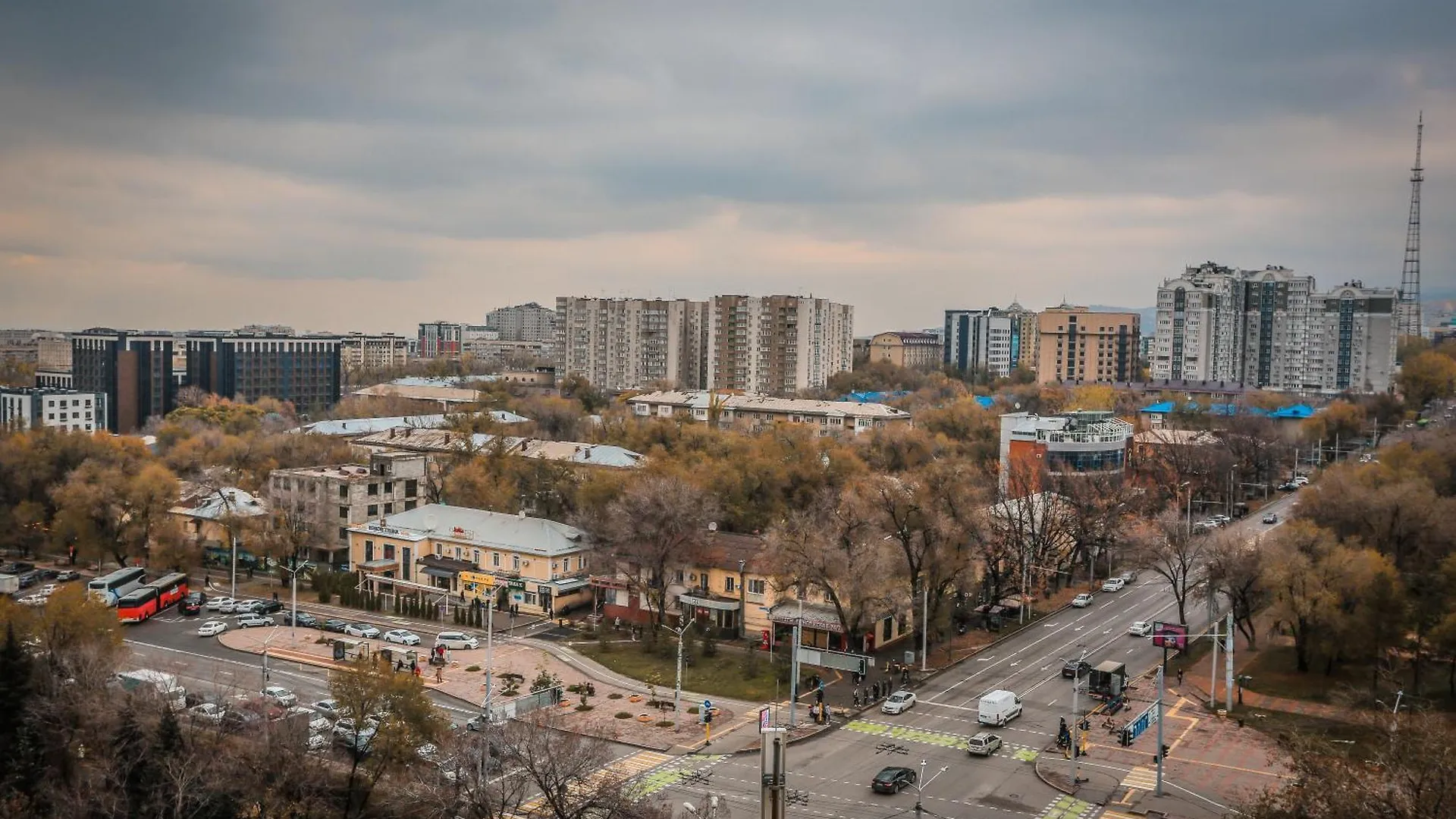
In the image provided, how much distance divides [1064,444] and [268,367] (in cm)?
10013

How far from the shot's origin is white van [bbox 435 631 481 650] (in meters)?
46.9

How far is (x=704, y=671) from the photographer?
1726 inches

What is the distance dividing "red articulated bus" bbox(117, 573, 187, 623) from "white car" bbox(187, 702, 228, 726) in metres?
16.6

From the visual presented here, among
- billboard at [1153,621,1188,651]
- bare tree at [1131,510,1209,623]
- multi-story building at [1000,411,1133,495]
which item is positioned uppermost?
multi-story building at [1000,411,1133,495]

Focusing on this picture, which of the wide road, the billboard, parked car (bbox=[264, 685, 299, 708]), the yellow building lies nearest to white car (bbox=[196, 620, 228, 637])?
parked car (bbox=[264, 685, 299, 708])

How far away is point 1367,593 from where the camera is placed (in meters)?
40.0

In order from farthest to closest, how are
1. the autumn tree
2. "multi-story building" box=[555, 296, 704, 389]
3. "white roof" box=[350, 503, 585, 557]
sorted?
"multi-story building" box=[555, 296, 704, 389] → "white roof" box=[350, 503, 585, 557] → the autumn tree

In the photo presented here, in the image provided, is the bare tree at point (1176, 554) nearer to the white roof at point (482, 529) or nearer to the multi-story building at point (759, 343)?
the white roof at point (482, 529)

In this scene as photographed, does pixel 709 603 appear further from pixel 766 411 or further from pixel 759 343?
pixel 759 343

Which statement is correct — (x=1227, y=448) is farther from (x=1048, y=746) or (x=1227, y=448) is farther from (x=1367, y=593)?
(x=1048, y=746)

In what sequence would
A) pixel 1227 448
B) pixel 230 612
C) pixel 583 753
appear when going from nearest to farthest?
1. pixel 583 753
2. pixel 230 612
3. pixel 1227 448

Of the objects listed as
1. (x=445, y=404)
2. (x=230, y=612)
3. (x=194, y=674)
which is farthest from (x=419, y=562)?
(x=445, y=404)

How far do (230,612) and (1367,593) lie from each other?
46.3 meters

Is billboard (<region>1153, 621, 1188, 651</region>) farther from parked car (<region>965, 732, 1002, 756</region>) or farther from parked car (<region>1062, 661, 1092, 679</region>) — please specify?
parked car (<region>965, 732, 1002, 756</region>)
